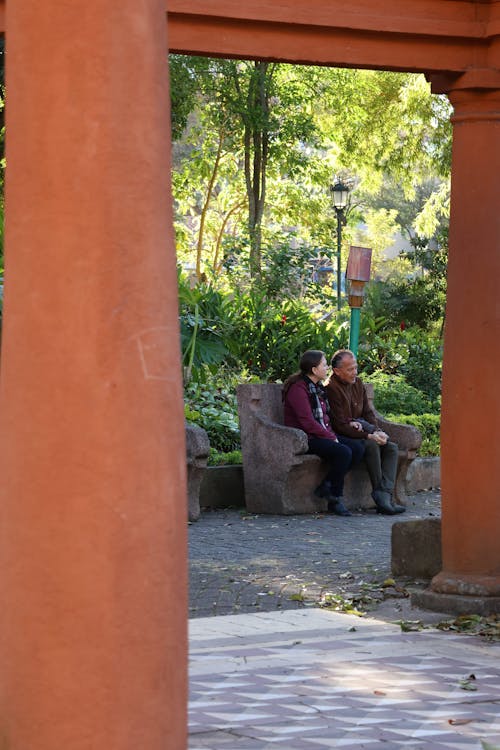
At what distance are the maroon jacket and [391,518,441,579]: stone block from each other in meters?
3.68

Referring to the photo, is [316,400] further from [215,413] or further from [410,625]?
[410,625]

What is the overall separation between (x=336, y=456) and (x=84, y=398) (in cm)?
947

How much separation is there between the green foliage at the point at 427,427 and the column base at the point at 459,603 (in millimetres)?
7296

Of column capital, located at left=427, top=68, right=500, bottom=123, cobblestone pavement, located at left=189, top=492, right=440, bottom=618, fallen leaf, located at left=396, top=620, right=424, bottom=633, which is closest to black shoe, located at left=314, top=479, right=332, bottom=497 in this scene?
cobblestone pavement, located at left=189, top=492, right=440, bottom=618

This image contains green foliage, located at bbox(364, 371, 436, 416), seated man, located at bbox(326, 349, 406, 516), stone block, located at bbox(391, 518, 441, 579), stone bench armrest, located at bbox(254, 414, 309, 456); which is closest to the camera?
stone block, located at bbox(391, 518, 441, 579)

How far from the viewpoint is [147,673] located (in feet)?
9.68

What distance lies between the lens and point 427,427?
15.4 meters

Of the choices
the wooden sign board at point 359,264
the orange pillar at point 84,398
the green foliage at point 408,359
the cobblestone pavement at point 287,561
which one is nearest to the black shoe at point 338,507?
the cobblestone pavement at point 287,561

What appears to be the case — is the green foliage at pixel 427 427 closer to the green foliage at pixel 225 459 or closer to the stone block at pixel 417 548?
the green foliage at pixel 225 459

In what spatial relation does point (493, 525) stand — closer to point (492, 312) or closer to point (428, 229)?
point (492, 312)

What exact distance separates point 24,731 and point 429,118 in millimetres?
25825

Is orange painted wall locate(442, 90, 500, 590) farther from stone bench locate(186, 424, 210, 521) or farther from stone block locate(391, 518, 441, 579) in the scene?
stone bench locate(186, 424, 210, 521)

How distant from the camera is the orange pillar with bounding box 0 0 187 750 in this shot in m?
2.88

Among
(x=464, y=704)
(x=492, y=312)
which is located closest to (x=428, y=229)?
(x=492, y=312)
